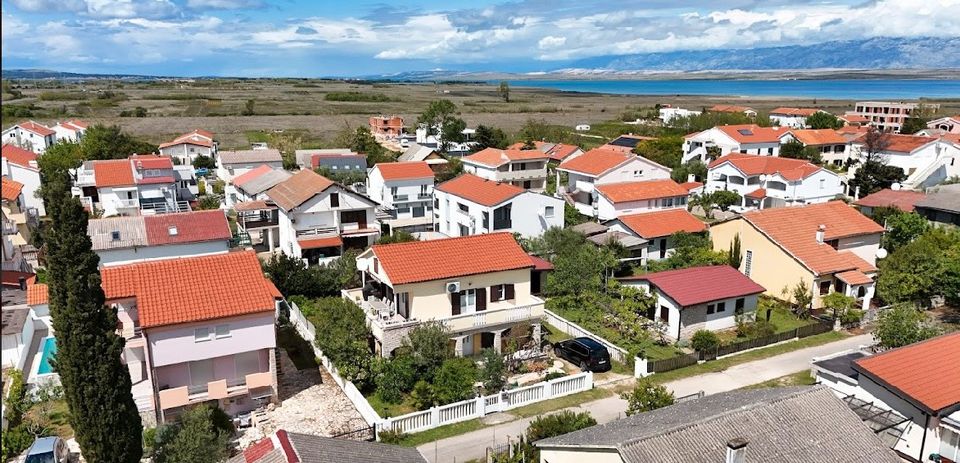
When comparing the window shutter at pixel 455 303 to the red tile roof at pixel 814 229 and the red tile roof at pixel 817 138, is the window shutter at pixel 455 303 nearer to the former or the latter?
the red tile roof at pixel 814 229

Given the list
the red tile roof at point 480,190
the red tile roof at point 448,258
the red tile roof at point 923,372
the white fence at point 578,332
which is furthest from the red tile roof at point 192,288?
the red tile roof at point 480,190

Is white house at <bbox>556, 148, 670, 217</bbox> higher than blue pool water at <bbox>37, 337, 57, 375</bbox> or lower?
higher

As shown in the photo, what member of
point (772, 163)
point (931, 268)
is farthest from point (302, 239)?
point (772, 163)

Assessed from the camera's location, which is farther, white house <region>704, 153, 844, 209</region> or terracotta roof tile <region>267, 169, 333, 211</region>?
white house <region>704, 153, 844, 209</region>

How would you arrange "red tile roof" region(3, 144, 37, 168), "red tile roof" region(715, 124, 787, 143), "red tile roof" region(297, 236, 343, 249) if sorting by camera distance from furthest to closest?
"red tile roof" region(715, 124, 787, 143) < "red tile roof" region(3, 144, 37, 168) < "red tile roof" region(297, 236, 343, 249)

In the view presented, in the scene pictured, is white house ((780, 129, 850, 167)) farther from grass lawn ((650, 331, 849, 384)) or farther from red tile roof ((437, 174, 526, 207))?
grass lawn ((650, 331, 849, 384))

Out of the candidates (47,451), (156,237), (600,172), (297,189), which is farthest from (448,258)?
(600,172)

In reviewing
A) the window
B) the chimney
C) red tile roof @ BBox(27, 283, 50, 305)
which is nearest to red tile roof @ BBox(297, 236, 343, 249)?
red tile roof @ BBox(27, 283, 50, 305)
